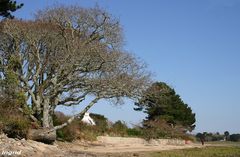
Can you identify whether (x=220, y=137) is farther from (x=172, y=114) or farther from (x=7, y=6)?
(x=7, y=6)

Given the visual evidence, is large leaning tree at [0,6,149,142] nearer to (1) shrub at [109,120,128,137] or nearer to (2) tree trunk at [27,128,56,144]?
(2) tree trunk at [27,128,56,144]

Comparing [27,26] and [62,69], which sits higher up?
[27,26]

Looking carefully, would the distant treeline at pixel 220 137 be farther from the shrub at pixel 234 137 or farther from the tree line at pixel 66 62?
the tree line at pixel 66 62

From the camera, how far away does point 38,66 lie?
95.2 ft

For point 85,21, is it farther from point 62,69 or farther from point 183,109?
point 183,109

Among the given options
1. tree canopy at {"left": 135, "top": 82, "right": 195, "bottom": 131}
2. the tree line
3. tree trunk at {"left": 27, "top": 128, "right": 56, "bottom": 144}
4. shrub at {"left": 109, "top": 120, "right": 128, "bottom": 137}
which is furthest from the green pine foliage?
tree trunk at {"left": 27, "top": 128, "right": 56, "bottom": 144}

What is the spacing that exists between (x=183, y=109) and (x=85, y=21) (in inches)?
902

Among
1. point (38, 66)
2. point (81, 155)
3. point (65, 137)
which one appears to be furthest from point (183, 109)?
point (81, 155)

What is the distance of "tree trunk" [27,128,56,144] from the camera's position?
75.9 feet

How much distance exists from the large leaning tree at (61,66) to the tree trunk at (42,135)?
249 centimetres

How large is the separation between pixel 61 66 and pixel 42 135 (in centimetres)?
551

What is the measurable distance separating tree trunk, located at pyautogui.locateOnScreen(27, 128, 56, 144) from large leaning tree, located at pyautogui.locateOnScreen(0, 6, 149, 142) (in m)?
2.49

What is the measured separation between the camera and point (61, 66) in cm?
2816

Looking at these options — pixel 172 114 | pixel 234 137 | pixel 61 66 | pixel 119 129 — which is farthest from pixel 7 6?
pixel 234 137
